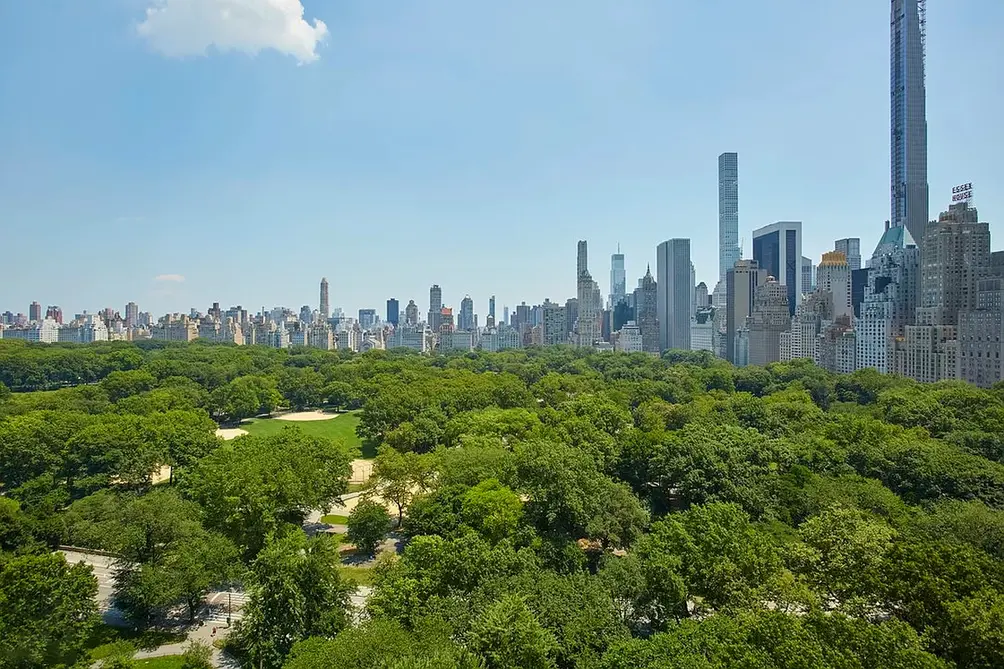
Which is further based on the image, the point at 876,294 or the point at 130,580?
the point at 876,294

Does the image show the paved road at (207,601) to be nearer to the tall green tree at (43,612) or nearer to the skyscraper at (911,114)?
the tall green tree at (43,612)

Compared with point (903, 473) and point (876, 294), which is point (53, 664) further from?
point (876, 294)

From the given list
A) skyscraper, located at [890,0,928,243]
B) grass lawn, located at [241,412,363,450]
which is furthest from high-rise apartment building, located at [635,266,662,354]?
grass lawn, located at [241,412,363,450]

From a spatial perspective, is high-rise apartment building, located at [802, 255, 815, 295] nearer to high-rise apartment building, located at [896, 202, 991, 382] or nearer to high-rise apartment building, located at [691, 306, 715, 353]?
high-rise apartment building, located at [691, 306, 715, 353]

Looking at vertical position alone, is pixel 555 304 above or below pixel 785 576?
above

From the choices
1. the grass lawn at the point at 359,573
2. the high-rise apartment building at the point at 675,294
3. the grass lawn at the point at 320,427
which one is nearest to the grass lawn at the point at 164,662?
the grass lawn at the point at 359,573

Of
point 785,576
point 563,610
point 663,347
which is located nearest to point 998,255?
point 785,576
